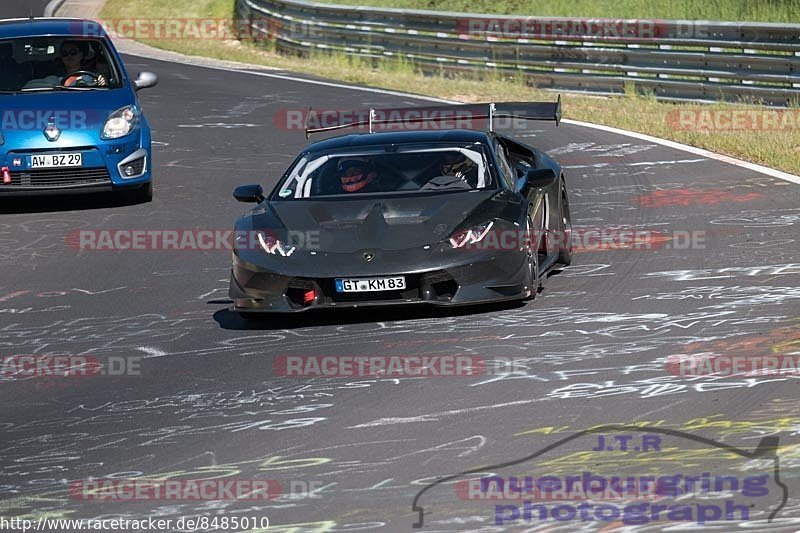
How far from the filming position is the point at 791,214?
1305 cm

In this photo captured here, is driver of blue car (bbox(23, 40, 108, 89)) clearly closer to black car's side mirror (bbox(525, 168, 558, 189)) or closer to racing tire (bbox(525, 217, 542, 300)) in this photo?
black car's side mirror (bbox(525, 168, 558, 189))

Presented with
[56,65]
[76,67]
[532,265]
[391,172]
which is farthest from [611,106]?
[532,265]

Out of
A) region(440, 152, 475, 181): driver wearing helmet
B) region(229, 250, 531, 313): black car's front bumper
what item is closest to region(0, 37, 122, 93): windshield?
region(440, 152, 475, 181): driver wearing helmet

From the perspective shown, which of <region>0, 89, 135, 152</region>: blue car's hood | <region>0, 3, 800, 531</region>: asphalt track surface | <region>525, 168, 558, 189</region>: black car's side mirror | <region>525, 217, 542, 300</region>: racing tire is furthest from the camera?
<region>0, 89, 135, 152</region>: blue car's hood

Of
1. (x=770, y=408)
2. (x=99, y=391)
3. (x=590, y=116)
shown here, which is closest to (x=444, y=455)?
(x=770, y=408)

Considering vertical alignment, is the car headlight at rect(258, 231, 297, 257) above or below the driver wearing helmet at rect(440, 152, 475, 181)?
below

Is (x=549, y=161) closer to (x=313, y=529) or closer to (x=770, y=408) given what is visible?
(x=770, y=408)

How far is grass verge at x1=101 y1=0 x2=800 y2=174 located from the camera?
1747 cm

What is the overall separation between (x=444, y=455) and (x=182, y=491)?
43.6 inches

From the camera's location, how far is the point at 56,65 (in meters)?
15.6

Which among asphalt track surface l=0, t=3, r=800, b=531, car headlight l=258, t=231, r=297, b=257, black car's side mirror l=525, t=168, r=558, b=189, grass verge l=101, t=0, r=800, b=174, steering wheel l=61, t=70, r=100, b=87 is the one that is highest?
black car's side mirror l=525, t=168, r=558, b=189

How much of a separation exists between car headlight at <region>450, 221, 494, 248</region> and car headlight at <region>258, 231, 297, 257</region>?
3.33 ft

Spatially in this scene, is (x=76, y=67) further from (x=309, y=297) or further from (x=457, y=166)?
(x=309, y=297)

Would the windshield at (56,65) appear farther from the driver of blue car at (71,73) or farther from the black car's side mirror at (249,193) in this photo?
the black car's side mirror at (249,193)
